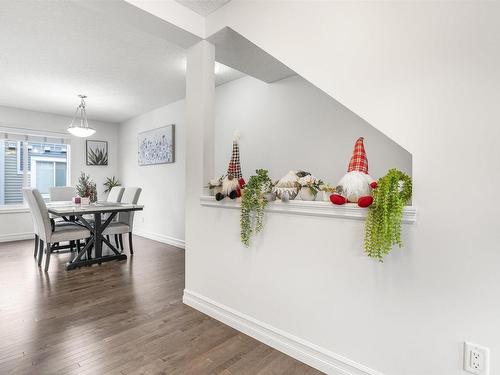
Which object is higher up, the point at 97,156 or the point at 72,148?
the point at 72,148

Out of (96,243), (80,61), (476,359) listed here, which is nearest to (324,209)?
(476,359)

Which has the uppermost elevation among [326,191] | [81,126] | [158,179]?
[81,126]

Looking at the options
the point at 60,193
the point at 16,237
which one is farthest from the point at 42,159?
the point at 16,237

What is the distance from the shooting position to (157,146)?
511 centimetres

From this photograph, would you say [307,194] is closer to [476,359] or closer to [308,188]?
[308,188]

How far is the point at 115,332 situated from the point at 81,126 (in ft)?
13.3

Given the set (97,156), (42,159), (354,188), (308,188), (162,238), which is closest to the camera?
(354,188)

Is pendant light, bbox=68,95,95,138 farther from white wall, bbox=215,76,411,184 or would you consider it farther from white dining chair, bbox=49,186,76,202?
white wall, bbox=215,76,411,184

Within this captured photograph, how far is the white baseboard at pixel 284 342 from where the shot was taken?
5.00 ft

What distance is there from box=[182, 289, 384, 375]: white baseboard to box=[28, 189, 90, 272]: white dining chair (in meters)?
2.08

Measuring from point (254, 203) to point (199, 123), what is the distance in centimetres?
93

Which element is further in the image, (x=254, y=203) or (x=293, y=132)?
(x=293, y=132)

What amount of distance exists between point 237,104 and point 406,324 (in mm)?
3043

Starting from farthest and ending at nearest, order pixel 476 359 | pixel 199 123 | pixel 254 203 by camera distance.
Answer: pixel 199 123 → pixel 254 203 → pixel 476 359
